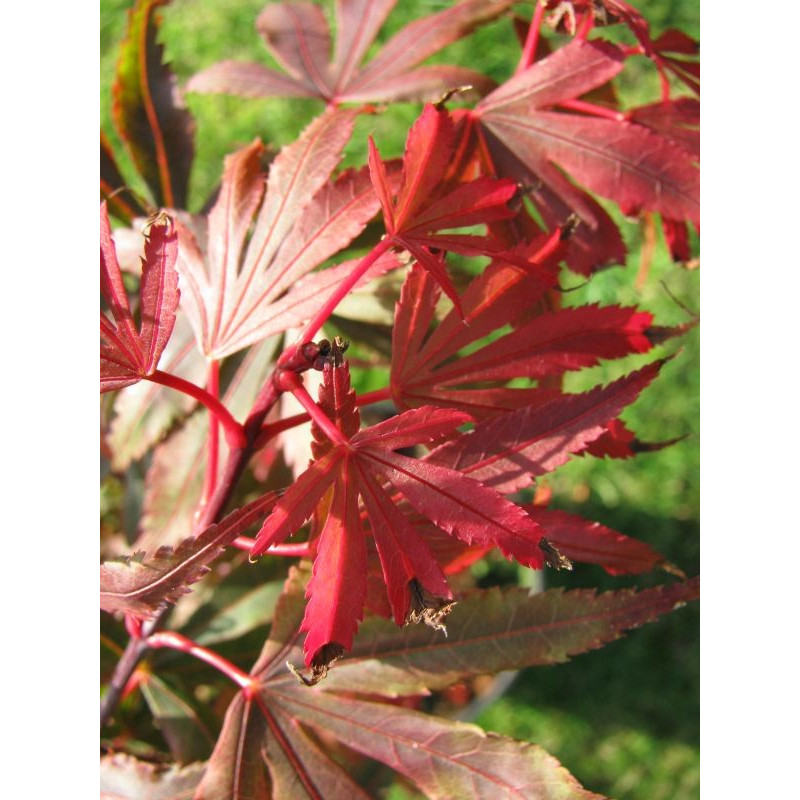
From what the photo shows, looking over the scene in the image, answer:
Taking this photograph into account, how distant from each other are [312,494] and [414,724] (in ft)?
0.88

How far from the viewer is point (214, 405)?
2.08 feet

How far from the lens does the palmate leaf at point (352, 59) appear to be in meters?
0.88

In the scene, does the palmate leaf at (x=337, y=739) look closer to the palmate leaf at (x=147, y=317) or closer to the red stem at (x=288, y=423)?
the red stem at (x=288, y=423)

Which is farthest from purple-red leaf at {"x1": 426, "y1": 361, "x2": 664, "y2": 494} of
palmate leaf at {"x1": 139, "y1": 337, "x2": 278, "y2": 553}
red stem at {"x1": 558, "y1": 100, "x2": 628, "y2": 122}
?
palmate leaf at {"x1": 139, "y1": 337, "x2": 278, "y2": 553}

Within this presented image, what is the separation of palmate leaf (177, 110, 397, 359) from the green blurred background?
39.2 inches

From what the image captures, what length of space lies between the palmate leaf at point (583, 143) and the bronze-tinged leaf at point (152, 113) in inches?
13.5

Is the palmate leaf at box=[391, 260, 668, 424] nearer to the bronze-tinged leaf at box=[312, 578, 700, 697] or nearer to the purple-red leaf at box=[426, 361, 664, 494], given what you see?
the purple-red leaf at box=[426, 361, 664, 494]

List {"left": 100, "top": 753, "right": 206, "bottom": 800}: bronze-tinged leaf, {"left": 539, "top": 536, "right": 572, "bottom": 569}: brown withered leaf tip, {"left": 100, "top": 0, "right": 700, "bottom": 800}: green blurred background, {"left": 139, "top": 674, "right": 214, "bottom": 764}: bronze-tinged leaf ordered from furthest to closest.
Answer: {"left": 100, "top": 0, "right": 700, "bottom": 800}: green blurred background < {"left": 139, "top": 674, "right": 214, "bottom": 764}: bronze-tinged leaf < {"left": 100, "top": 753, "right": 206, "bottom": 800}: bronze-tinged leaf < {"left": 539, "top": 536, "right": 572, "bottom": 569}: brown withered leaf tip

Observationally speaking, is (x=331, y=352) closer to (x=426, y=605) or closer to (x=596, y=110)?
(x=426, y=605)

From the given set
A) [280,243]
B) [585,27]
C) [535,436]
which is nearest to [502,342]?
[535,436]

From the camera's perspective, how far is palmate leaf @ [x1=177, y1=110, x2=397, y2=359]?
0.67 m

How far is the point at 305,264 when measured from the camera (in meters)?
0.67
